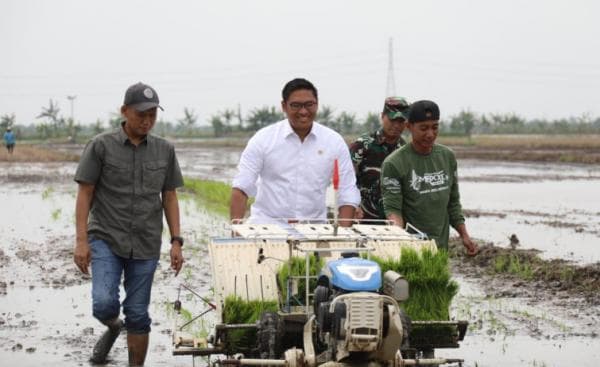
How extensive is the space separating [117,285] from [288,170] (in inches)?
47.7

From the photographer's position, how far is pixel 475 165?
39.6 m

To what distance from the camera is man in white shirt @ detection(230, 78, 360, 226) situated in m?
6.18

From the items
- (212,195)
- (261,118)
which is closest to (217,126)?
(261,118)

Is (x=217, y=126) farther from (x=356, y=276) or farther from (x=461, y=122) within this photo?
(x=356, y=276)

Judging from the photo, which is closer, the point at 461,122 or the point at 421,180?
the point at 421,180

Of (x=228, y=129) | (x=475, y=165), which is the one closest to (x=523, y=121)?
(x=228, y=129)

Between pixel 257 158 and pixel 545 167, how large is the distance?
32.2 metres

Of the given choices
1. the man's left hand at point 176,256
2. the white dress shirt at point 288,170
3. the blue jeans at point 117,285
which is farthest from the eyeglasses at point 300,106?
the blue jeans at point 117,285

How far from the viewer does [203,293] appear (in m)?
9.66

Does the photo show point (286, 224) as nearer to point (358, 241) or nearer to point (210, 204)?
point (358, 241)

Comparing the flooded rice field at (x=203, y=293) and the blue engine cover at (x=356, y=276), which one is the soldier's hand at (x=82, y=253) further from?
the blue engine cover at (x=356, y=276)

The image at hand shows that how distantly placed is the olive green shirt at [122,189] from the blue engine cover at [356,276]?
195cm

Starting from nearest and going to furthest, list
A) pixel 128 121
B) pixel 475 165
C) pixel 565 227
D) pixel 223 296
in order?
1. pixel 223 296
2. pixel 128 121
3. pixel 565 227
4. pixel 475 165

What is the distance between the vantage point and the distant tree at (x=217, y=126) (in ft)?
319
